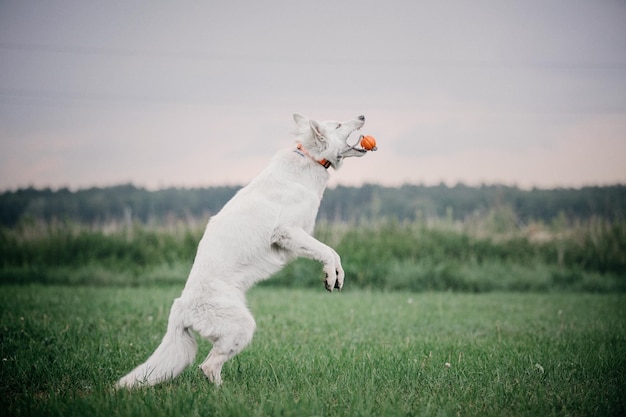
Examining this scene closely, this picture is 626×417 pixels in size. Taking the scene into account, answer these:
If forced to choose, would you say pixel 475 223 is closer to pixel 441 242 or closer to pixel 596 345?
pixel 441 242

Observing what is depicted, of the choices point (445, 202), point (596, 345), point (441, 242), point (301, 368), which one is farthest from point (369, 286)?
point (445, 202)

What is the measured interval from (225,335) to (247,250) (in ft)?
2.69

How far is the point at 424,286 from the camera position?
14.3 m

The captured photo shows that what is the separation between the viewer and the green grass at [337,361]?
14.1ft

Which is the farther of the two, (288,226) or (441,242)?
(441,242)

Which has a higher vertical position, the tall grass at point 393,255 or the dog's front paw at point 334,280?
the dog's front paw at point 334,280

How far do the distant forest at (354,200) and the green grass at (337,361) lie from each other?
992 centimetres

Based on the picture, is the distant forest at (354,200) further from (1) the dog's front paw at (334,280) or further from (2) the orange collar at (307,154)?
(1) the dog's front paw at (334,280)

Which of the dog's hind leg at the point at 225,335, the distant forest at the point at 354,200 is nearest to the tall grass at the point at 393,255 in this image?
A: the distant forest at the point at 354,200

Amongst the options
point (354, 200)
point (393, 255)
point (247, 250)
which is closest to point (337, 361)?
point (247, 250)

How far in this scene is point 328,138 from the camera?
6.03 m

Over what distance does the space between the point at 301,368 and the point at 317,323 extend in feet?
10.3

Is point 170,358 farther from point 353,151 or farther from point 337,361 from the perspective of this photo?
point 353,151

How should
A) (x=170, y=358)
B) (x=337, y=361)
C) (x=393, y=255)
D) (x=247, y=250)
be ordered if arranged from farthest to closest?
(x=393, y=255) < (x=337, y=361) < (x=247, y=250) < (x=170, y=358)
